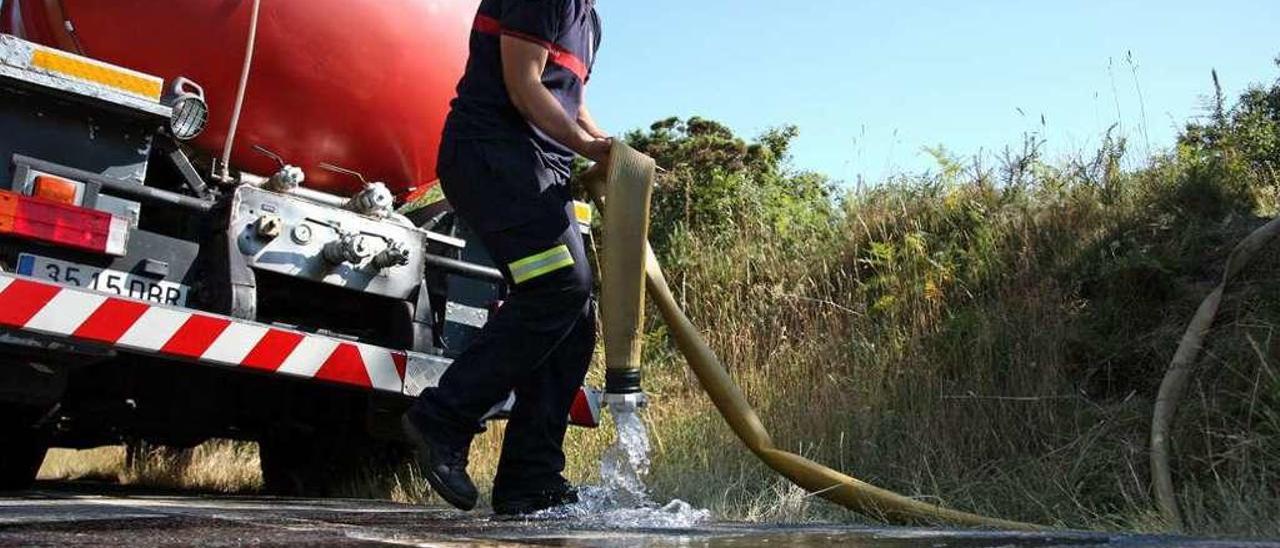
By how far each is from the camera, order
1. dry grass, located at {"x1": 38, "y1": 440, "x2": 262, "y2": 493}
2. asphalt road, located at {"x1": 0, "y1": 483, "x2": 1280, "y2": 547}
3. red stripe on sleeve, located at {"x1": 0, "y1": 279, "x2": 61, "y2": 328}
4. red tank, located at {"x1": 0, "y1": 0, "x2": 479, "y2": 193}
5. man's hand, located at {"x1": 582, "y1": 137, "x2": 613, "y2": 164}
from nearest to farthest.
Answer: asphalt road, located at {"x1": 0, "y1": 483, "x2": 1280, "y2": 547} < man's hand, located at {"x1": 582, "y1": 137, "x2": 613, "y2": 164} < red stripe on sleeve, located at {"x1": 0, "y1": 279, "x2": 61, "y2": 328} < red tank, located at {"x1": 0, "y1": 0, "x2": 479, "y2": 193} < dry grass, located at {"x1": 38, "y1": 440, "x2": 262, "y2": 493}

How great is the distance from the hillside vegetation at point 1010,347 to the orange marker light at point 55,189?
1.96 meters

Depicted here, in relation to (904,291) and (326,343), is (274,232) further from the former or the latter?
(904,291)

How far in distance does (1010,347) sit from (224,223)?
2.74 m

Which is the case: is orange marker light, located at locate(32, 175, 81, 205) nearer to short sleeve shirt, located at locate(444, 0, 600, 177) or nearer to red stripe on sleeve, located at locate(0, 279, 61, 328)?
red stripe on sleeve, located at locate(0, 279, 61, 328)

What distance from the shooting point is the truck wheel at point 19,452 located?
407 cm

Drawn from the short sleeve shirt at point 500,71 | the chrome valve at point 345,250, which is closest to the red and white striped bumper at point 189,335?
the chrome valve at point 345,250

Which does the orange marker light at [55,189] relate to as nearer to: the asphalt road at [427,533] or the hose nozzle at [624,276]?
the asphalt road at [427,533]

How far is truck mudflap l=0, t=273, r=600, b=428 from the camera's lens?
3.13 meters

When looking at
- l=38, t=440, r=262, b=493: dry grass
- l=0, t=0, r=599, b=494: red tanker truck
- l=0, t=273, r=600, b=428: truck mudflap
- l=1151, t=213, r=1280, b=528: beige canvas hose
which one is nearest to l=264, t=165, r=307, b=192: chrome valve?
l=0, t=0, r=599, b=494: red tanker truck

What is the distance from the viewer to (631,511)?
2.94 meters

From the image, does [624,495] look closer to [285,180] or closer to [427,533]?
[427,533]

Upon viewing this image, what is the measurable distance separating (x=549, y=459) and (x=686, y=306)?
3587mm

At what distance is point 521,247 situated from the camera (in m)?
2.86

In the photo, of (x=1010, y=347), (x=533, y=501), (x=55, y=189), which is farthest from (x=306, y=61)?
(x=1010, y=347)
